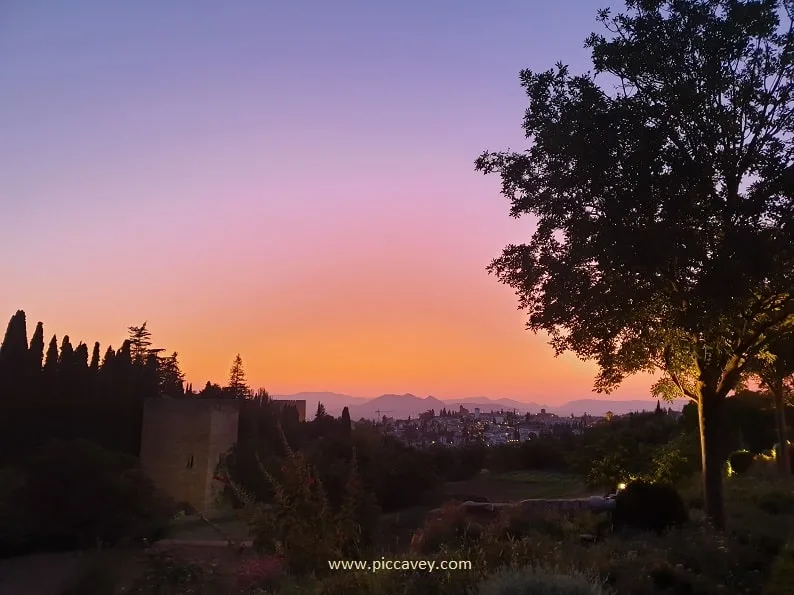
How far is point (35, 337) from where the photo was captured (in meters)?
37.2

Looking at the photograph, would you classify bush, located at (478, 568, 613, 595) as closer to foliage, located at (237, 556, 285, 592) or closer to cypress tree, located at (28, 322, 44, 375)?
foliage, located at (237, 556, 285, 592)

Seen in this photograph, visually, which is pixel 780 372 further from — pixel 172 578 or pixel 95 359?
pixel 95 359

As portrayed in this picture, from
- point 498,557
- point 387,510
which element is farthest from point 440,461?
point 498,557

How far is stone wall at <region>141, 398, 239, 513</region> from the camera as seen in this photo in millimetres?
35156

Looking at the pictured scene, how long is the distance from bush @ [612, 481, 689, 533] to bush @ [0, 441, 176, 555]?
41.3 ft

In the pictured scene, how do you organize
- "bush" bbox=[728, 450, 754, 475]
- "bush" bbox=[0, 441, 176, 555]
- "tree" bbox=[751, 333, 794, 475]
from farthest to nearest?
"bush" bbox=[728, 450, 754, 475]
"bush" bbox=[0, 441, 176, 555]
"tree" bbox=[751, 333, 794, 475]

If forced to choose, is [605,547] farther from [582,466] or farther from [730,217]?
[582,466]

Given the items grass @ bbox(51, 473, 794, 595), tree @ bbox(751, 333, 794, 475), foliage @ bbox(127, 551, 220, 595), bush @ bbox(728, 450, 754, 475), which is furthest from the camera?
bush @ bbox(728, 450, 754, 475)

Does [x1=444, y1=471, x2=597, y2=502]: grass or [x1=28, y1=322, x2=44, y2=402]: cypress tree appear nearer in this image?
[x1=444, y1=471, x2=597, y2=502]: grass

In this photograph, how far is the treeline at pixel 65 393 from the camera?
32719 mm

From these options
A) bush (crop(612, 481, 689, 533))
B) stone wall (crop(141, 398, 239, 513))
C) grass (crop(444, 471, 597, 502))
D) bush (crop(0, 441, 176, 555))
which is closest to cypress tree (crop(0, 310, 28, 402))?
stone wall (crop(141, 398, 239, 513))

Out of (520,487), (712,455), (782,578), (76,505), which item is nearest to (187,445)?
(76,505)

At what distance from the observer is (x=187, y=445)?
35625 millimetres

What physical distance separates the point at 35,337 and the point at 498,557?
36080 millimetres
